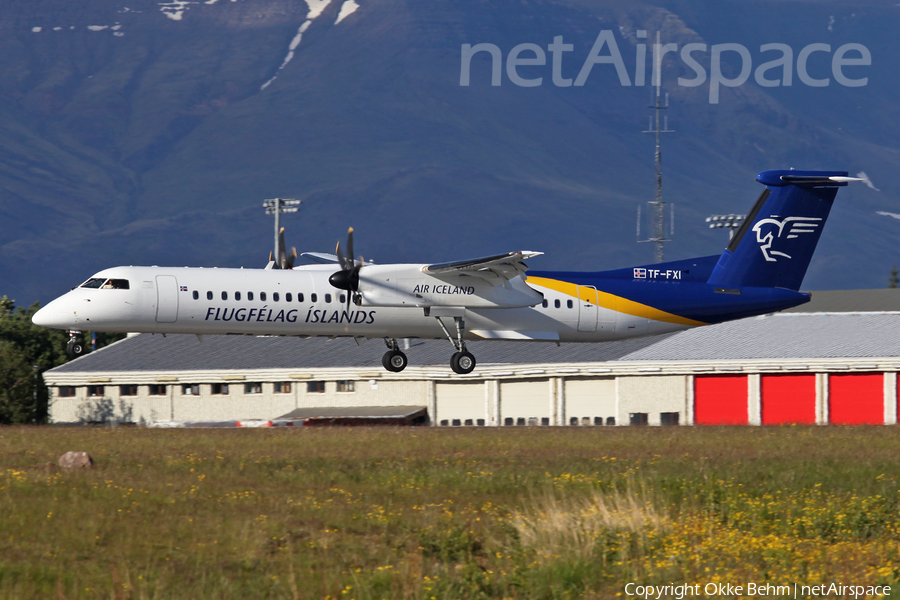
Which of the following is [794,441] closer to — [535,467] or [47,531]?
[535,467]

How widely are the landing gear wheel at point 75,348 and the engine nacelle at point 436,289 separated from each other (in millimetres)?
8826

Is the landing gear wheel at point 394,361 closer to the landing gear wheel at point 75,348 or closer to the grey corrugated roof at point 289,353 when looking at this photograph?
the landing gear wheel at point 75,348

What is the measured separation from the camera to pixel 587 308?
3772 centimetres

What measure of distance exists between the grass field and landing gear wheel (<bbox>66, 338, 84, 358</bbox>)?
3880mm

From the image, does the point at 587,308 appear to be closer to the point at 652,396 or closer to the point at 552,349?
the point at 652,396

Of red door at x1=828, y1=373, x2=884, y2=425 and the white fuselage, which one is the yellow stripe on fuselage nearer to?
the white fuselage

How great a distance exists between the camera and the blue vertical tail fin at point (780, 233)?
39.2 metres

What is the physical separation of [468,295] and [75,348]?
12.7 metres

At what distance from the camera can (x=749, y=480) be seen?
78.4 ft

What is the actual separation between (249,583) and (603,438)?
20.1m

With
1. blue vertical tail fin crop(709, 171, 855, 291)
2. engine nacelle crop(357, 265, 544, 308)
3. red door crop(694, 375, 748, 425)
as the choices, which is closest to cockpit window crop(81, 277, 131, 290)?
engine nacelle crop(357, 265, 544, 308)

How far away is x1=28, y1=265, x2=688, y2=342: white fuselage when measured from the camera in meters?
33.4

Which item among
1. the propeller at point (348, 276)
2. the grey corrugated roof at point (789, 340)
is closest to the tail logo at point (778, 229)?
the propeller at point (348, 276)

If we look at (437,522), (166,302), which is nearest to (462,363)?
(166,302)
